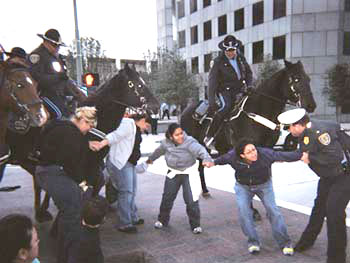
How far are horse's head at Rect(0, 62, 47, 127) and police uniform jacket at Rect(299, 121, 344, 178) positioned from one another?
3.19 metres

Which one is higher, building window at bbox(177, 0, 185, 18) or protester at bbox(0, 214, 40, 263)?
building window at bbox(177, 0, 185, 18)

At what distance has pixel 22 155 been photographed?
17.9ft

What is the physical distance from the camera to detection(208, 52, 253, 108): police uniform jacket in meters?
6.55

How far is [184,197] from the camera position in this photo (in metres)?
5.44

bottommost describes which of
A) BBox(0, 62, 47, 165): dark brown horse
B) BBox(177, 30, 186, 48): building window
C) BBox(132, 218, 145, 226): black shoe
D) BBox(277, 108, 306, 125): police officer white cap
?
BBox(132, 218, 145, 226): black shoe

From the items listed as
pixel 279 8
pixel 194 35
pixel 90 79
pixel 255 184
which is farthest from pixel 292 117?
pixel 194 35

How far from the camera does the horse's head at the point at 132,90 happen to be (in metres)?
5.33

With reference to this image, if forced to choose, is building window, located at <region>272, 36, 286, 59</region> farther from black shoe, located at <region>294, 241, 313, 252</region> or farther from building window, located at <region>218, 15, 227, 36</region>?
black shoe, located at <region>294, 241, 313, 252</region>

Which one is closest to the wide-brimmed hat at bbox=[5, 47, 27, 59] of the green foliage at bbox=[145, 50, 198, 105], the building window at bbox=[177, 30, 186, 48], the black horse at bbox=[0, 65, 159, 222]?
the black horse at bbox=[0, 65, 159, 222]

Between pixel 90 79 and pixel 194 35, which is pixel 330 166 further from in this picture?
pixel 194 35

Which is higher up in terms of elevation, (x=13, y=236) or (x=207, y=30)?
(x=207, y=30)

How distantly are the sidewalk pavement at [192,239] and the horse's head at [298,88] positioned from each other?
6.18ft

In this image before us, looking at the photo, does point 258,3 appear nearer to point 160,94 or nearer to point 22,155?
point 160,94

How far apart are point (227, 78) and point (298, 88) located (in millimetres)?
1394
